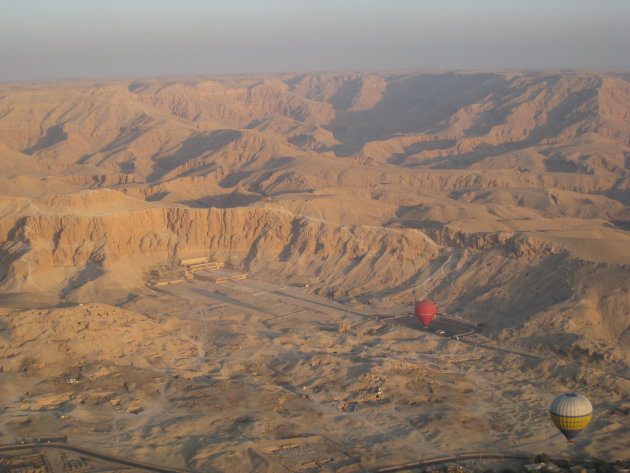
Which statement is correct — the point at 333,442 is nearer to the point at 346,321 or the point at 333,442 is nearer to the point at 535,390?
the point at 535,390

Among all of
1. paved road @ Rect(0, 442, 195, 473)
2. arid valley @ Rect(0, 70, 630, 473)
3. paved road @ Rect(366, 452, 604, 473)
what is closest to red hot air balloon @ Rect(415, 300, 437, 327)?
arid valley @ Rect(0, 70, 630, 473)

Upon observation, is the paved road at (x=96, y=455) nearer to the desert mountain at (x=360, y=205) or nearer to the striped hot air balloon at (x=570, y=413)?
the striped hot air balloon at (x=570, y=413)

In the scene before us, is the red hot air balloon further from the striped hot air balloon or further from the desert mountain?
the striped hot air balloon

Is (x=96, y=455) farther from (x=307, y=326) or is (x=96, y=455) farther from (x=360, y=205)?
(x=360, y=205)

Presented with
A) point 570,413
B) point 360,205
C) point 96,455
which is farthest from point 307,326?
point 360,205

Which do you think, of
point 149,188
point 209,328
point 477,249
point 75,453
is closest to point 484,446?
point 75,453

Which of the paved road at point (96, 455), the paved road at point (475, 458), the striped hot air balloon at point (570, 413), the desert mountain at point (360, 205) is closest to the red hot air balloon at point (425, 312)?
the desert mountain at point (360, 205)

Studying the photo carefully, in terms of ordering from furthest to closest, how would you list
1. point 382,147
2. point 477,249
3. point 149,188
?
point 382,147 < point 149,188 < point 477,249

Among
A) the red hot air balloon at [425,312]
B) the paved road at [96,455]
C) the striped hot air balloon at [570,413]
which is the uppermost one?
the striped hot air balloon at [570,413]
